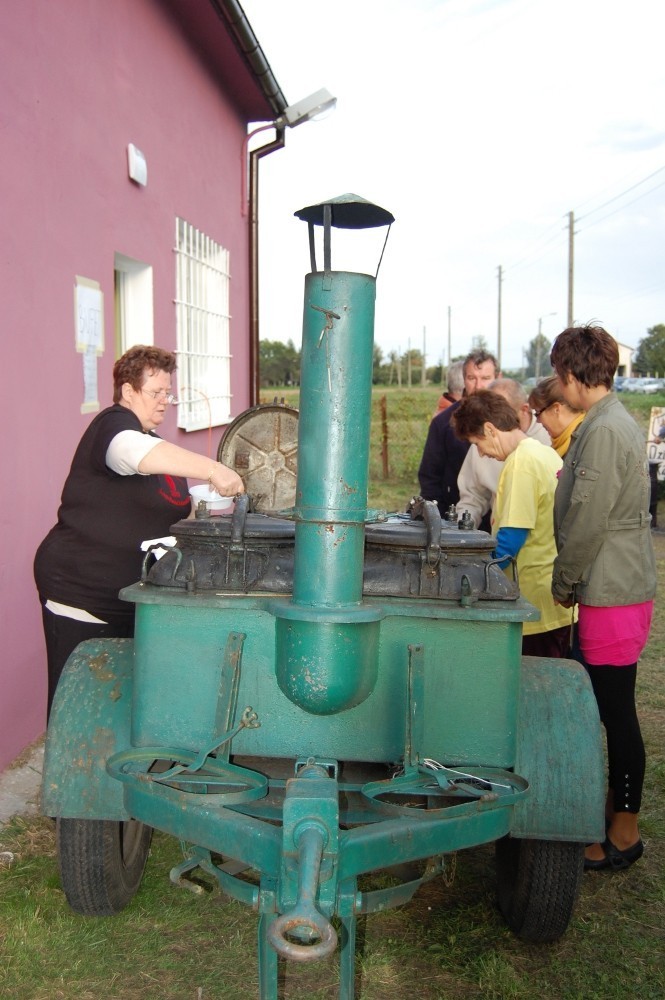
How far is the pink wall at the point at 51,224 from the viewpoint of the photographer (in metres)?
4.12

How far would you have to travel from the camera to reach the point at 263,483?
452 centimetres

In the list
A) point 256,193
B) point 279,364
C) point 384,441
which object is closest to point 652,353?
point 279,364

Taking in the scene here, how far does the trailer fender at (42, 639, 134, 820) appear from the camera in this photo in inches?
107

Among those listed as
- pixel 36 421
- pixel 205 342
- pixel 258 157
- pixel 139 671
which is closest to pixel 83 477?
pixel 139 671

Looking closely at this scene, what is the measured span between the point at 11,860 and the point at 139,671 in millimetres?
1372

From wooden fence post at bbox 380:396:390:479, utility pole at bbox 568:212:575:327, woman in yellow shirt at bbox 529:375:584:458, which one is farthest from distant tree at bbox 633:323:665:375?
woman in yellow shirt at bbox 529:375:584:458

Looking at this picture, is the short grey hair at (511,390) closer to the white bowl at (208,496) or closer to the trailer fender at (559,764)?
the white bowl at (208,496)

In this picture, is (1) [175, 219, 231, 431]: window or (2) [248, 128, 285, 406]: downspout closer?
(1) [175, 219, 231, 431]: window

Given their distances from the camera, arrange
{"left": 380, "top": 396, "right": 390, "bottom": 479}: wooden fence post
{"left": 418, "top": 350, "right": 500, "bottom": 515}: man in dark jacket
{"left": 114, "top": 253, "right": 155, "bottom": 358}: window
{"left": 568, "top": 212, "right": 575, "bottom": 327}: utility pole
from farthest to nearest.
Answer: {"left": 568, "top": 212, "right": 575, "bottom": 327}: utility pole < {"left": 380, "top": 396, "right": 390, "bottom": 479}: wooden fence post < {"left": 114, "top": 253, "right": 155, "bottom": 358}: window < {"left": 418, "top": 350, "right": 500, "bottom": 515}: man in dark jacket

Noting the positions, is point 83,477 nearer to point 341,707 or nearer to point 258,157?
point 341,707

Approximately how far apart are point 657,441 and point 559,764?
11.5 meters

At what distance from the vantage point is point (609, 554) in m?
3.37

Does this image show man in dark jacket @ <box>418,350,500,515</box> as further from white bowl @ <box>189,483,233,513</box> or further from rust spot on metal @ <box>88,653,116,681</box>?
rust spot on metal @ <box>88,653,116,681</box>

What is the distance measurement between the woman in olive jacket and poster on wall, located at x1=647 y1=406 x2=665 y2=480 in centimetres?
995
